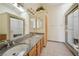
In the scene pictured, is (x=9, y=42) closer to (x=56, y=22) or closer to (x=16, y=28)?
(x=16, y=28)

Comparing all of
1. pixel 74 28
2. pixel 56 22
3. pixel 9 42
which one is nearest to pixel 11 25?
pixel 9 42

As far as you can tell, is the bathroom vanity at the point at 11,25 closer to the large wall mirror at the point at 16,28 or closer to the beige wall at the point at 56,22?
the large wall mirror at the point at 16,28

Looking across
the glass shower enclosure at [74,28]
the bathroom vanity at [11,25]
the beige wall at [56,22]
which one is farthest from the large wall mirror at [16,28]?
the glass shower enclosure at [74,28]

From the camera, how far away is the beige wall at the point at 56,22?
2.31 metres

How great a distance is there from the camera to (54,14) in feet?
8.12

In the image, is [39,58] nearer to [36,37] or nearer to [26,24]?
[36,37]

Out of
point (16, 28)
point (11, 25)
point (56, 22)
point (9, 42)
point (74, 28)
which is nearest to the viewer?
point (9, 42)

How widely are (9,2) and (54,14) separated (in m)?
1.08

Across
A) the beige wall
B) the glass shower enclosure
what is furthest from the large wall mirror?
the glass shower enclosure

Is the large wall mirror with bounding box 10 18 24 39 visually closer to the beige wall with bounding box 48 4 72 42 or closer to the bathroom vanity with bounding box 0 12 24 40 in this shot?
the bathroom vanity with bounding box 0 12 24 40

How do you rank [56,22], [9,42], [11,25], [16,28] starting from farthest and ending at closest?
1. [56,22]
2. [16,28]
3. [11,25]
4. [9,42]

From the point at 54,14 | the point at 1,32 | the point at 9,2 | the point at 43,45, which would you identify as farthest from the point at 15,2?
the point at 43,45

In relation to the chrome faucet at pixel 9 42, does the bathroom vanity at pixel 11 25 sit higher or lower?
higher

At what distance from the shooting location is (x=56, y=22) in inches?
94.3
